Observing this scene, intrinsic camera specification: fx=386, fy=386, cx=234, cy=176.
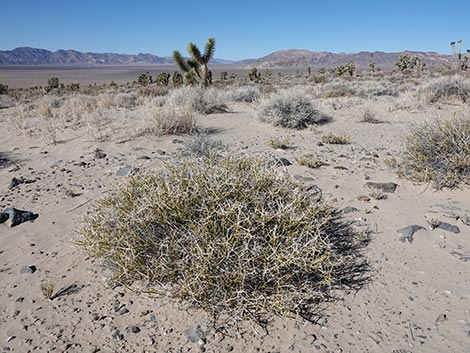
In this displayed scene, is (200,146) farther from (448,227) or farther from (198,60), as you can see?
(198,60)

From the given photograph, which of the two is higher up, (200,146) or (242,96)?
(242,96)

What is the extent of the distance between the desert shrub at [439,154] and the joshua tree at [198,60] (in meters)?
16.6

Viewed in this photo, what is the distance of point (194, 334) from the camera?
2605 mm

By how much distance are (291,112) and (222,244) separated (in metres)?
7.40

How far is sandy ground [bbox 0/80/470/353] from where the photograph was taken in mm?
2562

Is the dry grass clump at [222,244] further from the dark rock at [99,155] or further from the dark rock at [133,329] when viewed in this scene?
the dark rock at [99,155]

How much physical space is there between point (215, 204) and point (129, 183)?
41.3 inches

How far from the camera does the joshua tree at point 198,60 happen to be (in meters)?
21.5

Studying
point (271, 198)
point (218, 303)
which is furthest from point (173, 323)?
point (271, 198)

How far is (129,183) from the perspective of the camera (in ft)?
12.0

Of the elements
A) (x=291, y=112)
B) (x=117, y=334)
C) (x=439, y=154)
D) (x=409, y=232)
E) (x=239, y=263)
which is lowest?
(x=117, y=334)

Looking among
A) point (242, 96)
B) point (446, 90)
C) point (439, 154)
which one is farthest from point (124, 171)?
point (446, 90)

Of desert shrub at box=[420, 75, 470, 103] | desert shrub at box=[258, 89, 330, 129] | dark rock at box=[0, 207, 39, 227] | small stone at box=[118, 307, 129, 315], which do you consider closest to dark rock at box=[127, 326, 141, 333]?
small stone at box=[118, 307, 129, 315]

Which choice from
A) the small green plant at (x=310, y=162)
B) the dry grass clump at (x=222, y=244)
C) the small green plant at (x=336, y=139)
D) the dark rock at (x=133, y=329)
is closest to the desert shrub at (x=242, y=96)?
the small green plant at (x=336, y=139)
